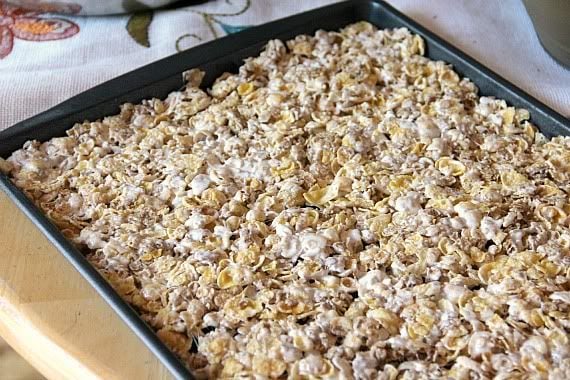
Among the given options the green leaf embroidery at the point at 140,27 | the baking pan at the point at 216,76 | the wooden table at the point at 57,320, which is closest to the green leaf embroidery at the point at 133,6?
the green leaf embroidery at the point at 140,27

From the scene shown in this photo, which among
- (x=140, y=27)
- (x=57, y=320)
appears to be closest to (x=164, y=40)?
A: (x=140, y=27)

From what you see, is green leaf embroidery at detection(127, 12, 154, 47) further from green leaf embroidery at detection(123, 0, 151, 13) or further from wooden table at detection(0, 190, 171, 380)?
wooden table at detection(0, 190, 171, 380)

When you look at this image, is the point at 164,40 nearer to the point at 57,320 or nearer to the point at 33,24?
the point at 33,24

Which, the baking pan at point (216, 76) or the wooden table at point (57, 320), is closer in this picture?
the wooden table at point (57, 320)

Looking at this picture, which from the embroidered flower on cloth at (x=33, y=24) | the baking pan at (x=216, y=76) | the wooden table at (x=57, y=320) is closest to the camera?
the wooden table at (x=57, y=320)

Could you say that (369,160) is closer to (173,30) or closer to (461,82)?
(461,82)

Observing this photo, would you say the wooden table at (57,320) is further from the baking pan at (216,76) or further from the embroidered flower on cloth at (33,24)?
the embroidered flower on cloth at (33,24)

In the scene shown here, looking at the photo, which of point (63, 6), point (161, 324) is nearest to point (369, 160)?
point (161, 324)
